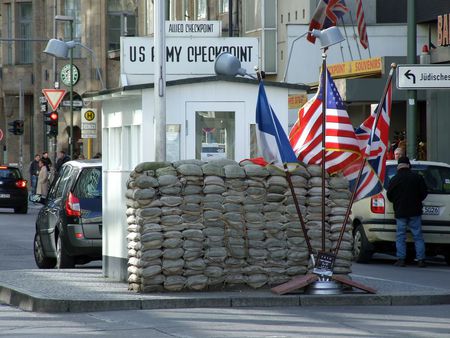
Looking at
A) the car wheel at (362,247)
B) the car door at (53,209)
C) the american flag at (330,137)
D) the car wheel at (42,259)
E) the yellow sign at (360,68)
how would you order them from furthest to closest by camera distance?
1. the yellow sign at (360,68)
2. the car wheel at (362,247)
3. the car wheel at (42,259)
4. the car door at (53,209)
5. the american flag at (330,137)

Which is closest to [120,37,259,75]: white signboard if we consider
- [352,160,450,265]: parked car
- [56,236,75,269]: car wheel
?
[56,236,75,269]: car wheel

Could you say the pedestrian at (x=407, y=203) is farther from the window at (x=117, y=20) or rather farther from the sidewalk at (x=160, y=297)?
the window at (x=117, y=20)

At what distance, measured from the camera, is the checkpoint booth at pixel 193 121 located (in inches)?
684

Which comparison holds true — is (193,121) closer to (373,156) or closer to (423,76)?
(373,156)

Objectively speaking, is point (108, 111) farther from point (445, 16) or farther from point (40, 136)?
point (40, 136)

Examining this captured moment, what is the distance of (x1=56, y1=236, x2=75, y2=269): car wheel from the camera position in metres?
21.3

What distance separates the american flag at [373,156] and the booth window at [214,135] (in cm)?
143

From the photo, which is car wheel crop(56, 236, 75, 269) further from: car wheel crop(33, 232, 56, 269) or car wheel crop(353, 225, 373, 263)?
car wheel crop(353, 225, 373, 263)

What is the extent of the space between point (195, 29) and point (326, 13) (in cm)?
2197

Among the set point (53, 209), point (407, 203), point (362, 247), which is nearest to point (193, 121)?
point (53, 209)

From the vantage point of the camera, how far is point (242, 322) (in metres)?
14.1

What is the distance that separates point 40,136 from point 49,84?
11.2ft

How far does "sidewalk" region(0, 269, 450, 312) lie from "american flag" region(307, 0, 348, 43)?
22.7 meters

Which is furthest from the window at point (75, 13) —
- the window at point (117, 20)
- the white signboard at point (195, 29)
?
the white signboard at point (195, 29)
